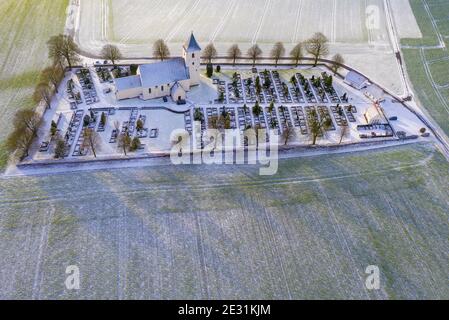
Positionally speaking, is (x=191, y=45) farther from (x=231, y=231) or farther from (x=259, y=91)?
(x=231, y=231)

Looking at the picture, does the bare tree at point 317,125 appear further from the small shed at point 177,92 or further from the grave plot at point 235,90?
the small shed at point 177,92

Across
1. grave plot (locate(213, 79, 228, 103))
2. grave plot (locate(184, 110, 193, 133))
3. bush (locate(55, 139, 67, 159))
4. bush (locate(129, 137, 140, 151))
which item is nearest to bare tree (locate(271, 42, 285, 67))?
grave plot (locate(213, 79, 228, 103))

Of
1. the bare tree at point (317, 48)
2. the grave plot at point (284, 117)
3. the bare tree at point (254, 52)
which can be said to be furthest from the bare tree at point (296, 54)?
the grave plot at point (284, 117)

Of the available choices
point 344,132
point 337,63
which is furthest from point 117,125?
point 337,63

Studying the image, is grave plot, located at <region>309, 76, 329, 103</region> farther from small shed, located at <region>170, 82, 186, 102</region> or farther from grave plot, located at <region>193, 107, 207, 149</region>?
small shed, located at <region>170, 82, 186, 102</region>
